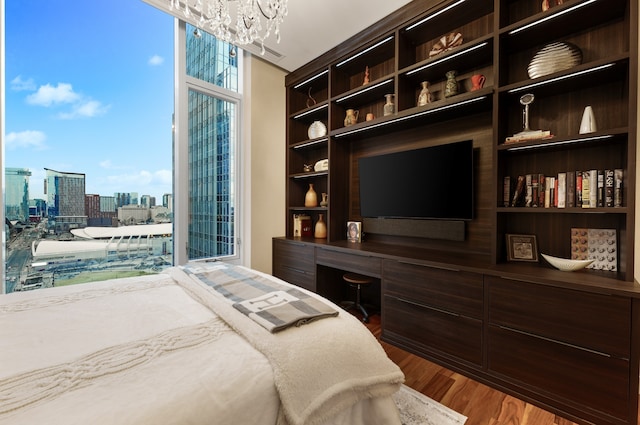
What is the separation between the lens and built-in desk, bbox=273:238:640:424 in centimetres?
141

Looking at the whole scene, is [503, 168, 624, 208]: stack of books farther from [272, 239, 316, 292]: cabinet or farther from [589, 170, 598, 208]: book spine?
[272, 239, 316, 292]: cabinet

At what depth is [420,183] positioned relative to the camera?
248cm

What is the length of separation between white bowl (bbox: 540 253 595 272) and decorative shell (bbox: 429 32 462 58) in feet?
5.83

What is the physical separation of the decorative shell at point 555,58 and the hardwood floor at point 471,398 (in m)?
2.06

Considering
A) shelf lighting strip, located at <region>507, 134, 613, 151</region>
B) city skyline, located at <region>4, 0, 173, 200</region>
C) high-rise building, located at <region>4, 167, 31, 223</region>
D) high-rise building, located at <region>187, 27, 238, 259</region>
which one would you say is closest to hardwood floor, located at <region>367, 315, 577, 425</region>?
shelf lighting strip, located at <region>507, 134, 613, 151</region>

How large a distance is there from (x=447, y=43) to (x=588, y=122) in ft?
3.96

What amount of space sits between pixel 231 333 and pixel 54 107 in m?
2.45

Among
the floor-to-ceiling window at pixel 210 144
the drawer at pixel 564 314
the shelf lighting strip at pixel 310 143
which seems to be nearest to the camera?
the drawer at pixel 564 314

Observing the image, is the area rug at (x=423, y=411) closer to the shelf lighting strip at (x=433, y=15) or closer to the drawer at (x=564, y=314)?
the drawer at (x=564, y=314)

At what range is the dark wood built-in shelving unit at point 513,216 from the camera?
4.85 ft

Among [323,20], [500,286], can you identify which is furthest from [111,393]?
[323,20]

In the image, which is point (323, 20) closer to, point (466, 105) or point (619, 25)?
point (466, 105)

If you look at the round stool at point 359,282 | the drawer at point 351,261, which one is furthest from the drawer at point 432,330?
the round stool at point 359,282

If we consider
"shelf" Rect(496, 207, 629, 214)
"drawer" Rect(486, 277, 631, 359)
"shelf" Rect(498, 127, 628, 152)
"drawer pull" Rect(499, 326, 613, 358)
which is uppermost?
"shelf" Rect(498, 127, 628, 152)
